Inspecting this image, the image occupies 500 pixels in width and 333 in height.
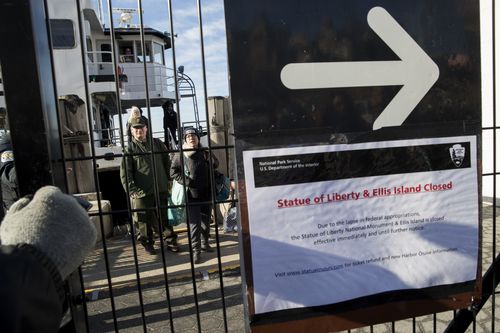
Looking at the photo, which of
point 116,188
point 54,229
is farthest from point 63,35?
point 54,229

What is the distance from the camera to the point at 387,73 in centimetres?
171

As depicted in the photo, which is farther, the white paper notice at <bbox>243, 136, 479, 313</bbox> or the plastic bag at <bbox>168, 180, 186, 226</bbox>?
the plastic bag at <bbox>168, 180, 186, 226</bbox>

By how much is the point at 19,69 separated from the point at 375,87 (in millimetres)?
1470

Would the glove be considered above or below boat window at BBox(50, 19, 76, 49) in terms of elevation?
below

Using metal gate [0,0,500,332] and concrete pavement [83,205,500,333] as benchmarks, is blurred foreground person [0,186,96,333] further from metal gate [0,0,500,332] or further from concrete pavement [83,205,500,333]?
concrete pavement [83,205,500,333]

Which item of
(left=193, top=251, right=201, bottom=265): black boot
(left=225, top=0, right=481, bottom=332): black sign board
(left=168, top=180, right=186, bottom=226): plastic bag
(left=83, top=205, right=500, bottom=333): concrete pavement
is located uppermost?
(left=225, top=0, right=481, bottom=332): black sign board

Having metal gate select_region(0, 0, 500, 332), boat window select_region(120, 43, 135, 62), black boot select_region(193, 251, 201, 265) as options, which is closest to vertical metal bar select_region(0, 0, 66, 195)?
metal gate select_region(0, 0, 500, 332)

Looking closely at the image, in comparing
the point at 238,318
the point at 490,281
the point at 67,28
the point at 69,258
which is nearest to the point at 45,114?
the point at 69,258

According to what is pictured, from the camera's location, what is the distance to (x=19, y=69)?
1.42 meters

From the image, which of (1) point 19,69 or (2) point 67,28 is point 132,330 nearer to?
(1) point 19,69

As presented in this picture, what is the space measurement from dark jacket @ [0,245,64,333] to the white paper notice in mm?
861

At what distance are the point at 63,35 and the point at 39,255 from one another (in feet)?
26.5

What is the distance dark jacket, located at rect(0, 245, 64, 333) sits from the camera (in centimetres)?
84

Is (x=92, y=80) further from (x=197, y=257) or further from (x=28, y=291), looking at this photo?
(x=28, y=291)
